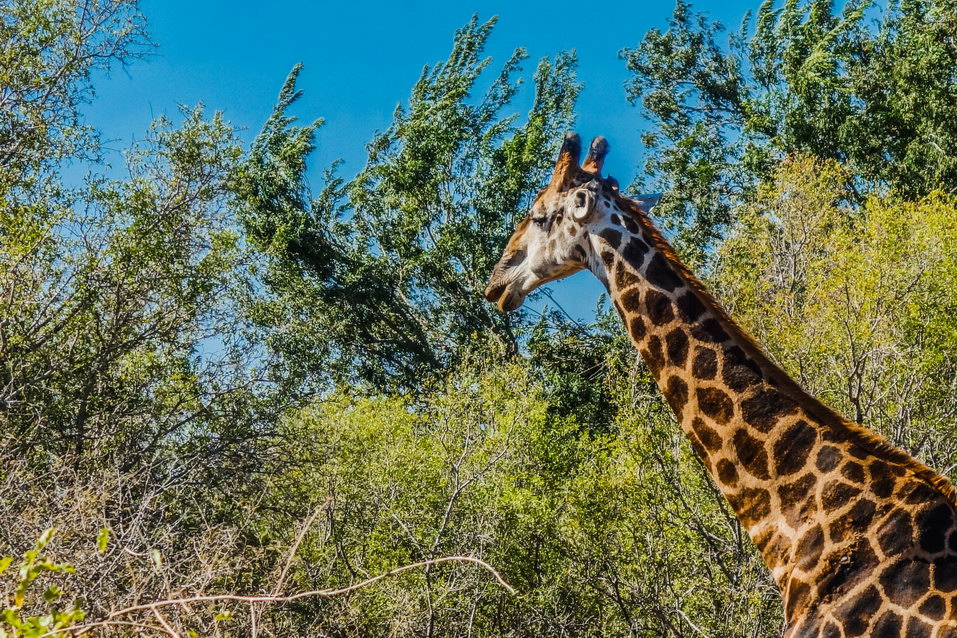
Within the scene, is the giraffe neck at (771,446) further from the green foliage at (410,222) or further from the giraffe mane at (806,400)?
the green foliage at (410,222)

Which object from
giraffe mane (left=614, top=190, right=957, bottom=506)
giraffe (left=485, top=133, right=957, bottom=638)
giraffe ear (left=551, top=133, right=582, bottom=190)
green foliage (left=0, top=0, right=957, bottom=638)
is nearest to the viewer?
giraffe (left=485, top=133, right=957, bottom=638)

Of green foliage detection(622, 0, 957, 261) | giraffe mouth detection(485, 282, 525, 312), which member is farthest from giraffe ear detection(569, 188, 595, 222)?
green foliage detection(622, 0, 957, 261)

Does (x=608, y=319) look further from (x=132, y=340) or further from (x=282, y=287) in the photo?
(x=132, y=340)

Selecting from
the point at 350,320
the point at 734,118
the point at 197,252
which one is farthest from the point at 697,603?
the point at 734,118

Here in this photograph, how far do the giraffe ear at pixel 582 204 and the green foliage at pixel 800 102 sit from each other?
1767 cm

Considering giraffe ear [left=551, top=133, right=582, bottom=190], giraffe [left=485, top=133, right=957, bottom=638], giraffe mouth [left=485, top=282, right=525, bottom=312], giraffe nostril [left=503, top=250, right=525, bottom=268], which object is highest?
giraffe ear [left=551, top=133, right=582, bottom=190]

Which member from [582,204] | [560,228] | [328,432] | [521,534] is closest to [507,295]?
[560,228]

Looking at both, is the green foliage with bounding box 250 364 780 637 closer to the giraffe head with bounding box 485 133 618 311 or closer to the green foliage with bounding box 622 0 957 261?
the giraffe head with bounding box 485 133 618 311

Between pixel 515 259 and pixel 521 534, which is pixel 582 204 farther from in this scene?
pixel 521 534

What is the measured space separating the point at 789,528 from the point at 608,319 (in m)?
20.7

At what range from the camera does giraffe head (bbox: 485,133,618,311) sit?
226 inches

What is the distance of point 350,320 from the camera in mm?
27312

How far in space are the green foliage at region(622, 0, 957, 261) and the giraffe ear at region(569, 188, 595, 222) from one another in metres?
17.7

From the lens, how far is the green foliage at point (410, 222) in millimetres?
26766
